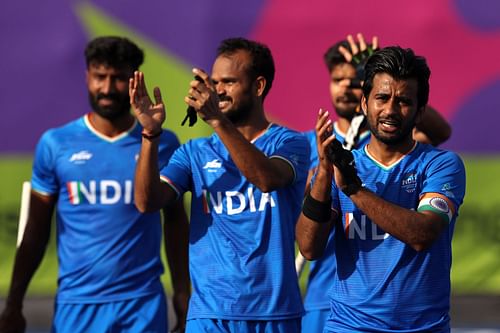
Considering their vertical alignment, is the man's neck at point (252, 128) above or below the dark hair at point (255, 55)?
below

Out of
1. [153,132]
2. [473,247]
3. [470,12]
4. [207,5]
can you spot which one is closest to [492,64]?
[470,12]

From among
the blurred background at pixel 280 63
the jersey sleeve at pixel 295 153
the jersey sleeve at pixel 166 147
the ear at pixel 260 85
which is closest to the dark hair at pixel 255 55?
the ear at pixel 260 85

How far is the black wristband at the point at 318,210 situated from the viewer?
15.8 ft

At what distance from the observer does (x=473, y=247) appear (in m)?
9.99

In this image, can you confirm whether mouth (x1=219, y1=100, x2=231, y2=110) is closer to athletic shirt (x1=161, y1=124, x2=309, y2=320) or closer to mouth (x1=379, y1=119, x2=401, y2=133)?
athletic shirt (x1=161, y1=124, x2=309, y2=320)

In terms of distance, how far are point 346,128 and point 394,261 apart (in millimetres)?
2136

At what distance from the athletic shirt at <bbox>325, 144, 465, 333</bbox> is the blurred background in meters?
5.03

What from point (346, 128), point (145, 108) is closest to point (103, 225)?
point (145, 108)

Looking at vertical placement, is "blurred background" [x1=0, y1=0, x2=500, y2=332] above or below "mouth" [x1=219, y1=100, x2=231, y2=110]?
above

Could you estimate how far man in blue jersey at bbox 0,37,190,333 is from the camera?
6.41m

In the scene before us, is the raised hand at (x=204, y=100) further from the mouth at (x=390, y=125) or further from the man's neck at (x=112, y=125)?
the man's neck at (x=112, y=125)

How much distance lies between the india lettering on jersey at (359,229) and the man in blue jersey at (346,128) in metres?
1.60

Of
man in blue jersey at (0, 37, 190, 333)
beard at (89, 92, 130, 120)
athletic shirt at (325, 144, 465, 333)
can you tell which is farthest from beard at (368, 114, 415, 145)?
beard at (89, 92, 130, 120)

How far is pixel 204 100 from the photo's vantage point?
5.28 meters
